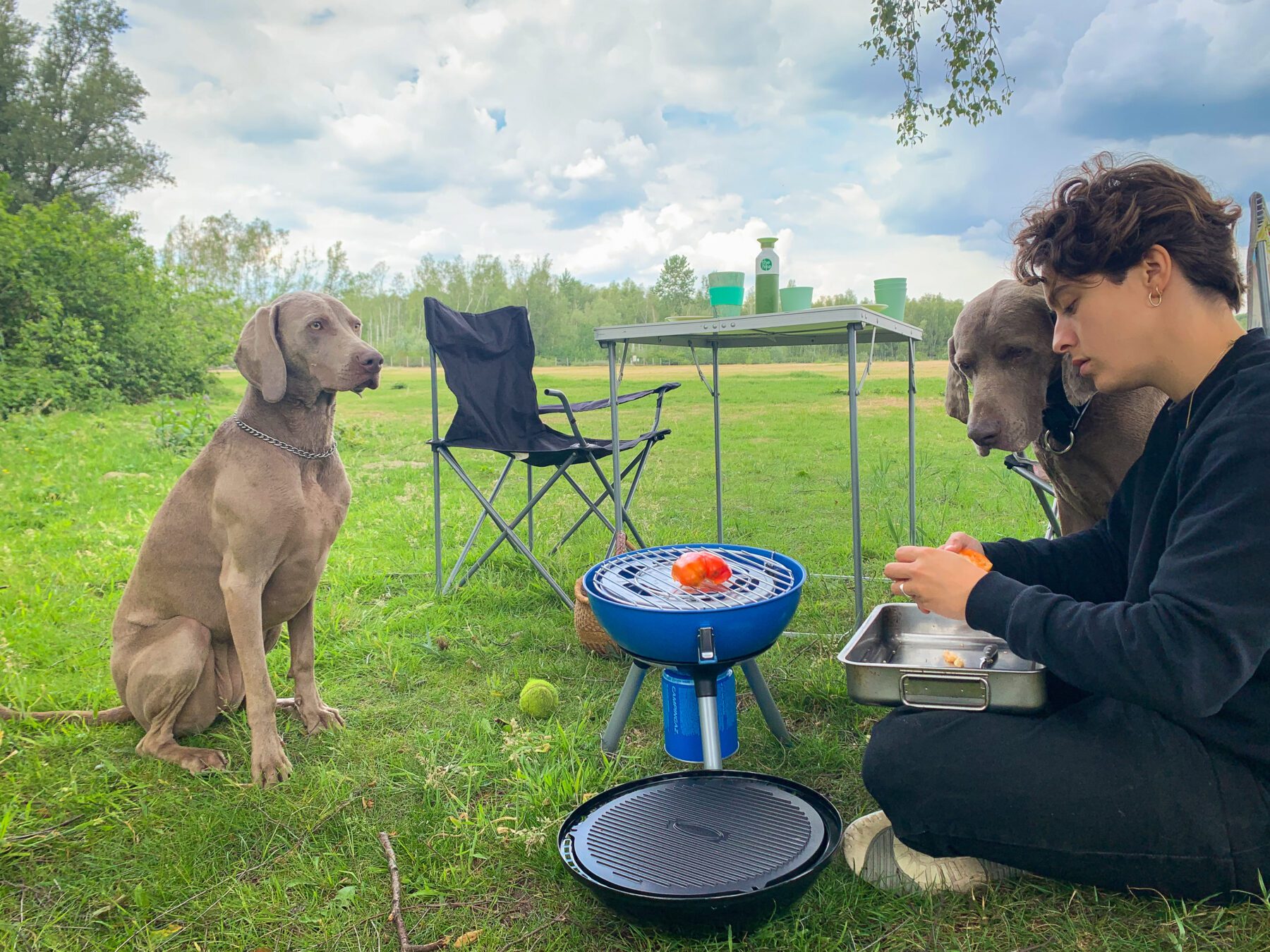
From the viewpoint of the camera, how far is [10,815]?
2107 mm

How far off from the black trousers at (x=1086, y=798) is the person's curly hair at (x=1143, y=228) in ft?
2.63

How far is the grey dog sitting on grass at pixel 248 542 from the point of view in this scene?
237 centimetres

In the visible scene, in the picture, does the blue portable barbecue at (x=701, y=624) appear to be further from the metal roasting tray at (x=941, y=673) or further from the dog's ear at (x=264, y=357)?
the dog's ear at (x=264, y=357)

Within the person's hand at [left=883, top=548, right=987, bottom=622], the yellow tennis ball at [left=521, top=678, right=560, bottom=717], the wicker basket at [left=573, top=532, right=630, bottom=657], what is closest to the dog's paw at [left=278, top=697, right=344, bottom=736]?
the yellow tennis ball at [left=521, top=678, right=560, bottom=717]

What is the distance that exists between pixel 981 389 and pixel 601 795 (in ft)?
5.46

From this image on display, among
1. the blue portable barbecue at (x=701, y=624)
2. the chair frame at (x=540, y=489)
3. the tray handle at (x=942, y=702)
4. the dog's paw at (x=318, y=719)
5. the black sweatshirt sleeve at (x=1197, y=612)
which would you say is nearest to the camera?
the black sweatshirt sleeve at (x=1197, y=612)

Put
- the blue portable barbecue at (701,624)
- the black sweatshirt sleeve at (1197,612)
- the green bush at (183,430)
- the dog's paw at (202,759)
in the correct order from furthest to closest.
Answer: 1. the green bush at (183,430)
2. the dog's paw at (202,759)
3. the blue portable barbecue at (701,624)
4. the black sweatshirt sleeve at (1197,612)

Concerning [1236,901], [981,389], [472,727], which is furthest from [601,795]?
[981,389]

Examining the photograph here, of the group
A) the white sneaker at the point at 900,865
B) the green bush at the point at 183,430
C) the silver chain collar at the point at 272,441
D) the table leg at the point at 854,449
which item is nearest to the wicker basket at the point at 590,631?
the table leg at the point at 854,449

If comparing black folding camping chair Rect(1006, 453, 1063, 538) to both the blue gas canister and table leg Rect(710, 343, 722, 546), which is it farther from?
table leg Rect(710, 343, 722, 546)

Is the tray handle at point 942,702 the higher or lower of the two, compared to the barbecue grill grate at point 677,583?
lower

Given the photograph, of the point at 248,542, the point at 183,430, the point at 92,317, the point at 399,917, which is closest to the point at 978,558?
the point at 399,917

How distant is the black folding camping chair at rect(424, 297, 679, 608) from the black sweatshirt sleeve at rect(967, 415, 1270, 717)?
98.6 inches

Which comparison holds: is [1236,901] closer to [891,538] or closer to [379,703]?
[379,703]
